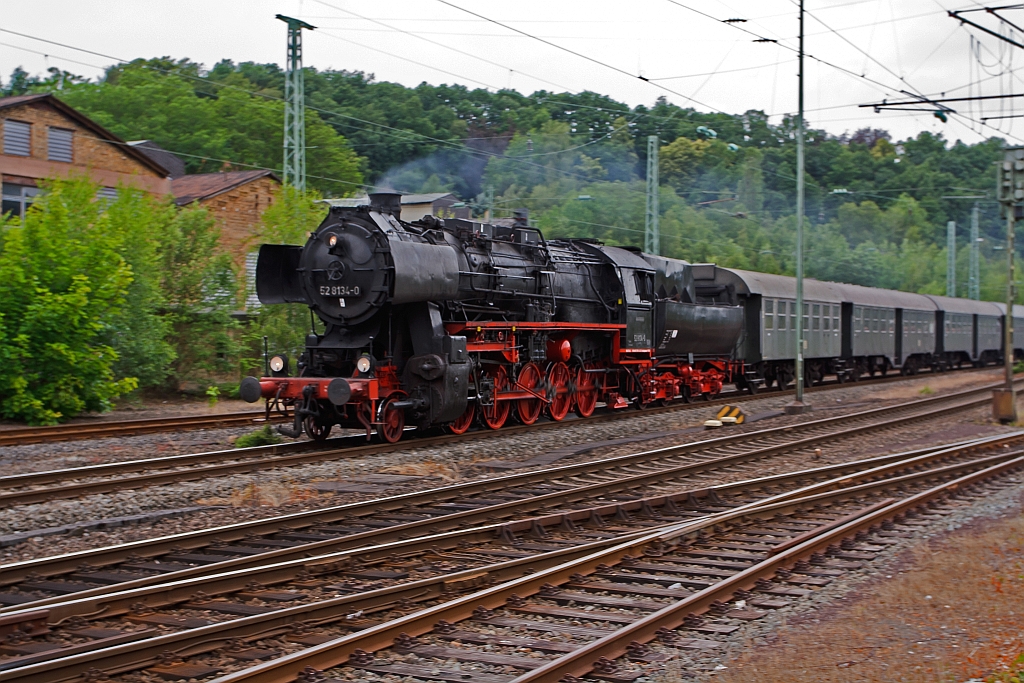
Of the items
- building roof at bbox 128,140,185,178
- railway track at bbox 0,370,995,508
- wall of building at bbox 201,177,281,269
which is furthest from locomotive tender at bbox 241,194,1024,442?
building roof at bbox 128,140,185,178

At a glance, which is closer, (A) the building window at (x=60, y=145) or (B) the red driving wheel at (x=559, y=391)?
(B) the red driving wheel at (x=559, y=391)

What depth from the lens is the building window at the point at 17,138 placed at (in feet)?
98.5

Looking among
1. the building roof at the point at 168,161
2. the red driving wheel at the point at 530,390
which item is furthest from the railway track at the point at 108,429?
the building roof at the point at 168,161

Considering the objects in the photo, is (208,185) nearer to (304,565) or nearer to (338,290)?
(338,290)

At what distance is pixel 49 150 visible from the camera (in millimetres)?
31422

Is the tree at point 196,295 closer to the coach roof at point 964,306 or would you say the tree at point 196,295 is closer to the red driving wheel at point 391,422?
the red driving wheel at point 391,422

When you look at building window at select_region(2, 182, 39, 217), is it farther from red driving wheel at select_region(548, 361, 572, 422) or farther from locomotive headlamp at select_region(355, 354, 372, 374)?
locomotive headlamp at select_region(355, 354, 372, 374)

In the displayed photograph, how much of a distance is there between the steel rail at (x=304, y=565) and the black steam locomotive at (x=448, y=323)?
4.83m

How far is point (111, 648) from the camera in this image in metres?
5.09

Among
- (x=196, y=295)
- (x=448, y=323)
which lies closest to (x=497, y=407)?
(x=448, y=323)

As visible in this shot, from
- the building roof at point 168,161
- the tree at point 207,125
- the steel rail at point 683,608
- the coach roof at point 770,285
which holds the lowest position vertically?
the steel rail at point 683,608

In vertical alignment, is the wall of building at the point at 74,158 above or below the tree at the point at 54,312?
above

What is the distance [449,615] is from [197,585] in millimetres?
1722

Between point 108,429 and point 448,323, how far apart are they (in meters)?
5.89
